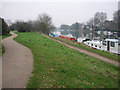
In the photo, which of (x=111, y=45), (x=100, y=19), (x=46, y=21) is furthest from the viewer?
(x=46, y=21)

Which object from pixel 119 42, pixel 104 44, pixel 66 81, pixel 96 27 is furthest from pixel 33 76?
pixel 96 27

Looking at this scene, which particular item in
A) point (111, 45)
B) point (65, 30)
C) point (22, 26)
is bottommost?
point (111, 45)

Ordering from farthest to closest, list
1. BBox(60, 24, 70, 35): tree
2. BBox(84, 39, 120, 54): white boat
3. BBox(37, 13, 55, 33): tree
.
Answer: BBox(60, 24, 70, 35): tree → BBox(37, 13, 55, 33): tree → BBox(84, 39, 120, 54): white boat

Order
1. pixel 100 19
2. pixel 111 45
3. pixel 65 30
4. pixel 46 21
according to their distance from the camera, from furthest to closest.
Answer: pixel 65 30, pixel 46 21, pixel 100 19, pixel 111 45

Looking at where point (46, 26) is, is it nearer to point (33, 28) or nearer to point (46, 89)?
point (33, 28)

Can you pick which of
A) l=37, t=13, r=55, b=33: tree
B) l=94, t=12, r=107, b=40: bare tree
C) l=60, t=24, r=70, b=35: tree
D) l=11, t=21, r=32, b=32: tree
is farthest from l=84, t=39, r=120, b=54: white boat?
l=60, t=24, r=70, b=35: tree

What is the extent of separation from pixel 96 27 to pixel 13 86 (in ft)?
113

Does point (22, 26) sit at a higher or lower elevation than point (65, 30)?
higher

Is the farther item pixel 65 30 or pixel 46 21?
pixel 65 30

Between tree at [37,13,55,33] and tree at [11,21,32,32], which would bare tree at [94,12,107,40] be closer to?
tree at [37,13,55,33]

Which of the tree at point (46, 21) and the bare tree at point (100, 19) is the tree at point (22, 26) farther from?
the bare tree at point (100, 19)

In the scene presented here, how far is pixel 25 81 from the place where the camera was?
3932 mm

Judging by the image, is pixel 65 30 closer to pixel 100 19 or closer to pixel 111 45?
pixel 100 19

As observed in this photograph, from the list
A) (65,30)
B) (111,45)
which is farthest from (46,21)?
(111,45)
